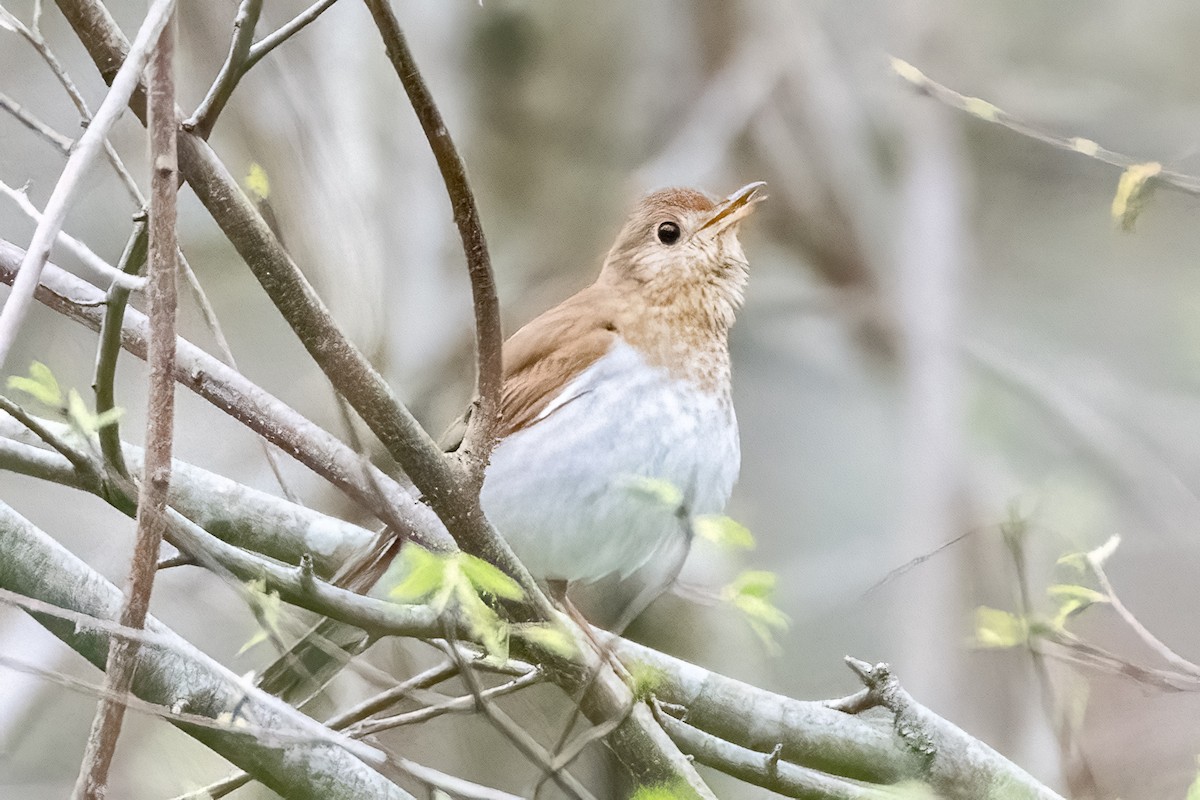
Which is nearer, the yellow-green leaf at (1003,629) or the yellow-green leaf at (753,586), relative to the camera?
the yellow-green leaf at (753,586)

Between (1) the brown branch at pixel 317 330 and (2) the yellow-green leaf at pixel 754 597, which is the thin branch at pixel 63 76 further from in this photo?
(2) the yellow-green leaf at pixel 754 597

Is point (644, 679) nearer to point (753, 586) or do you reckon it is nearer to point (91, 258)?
point (753, 586)

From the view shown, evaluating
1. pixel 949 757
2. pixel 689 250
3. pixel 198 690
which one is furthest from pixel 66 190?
pixel 949 757

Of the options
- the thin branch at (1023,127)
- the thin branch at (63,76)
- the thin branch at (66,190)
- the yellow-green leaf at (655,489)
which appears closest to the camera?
the thin branch at (66,190)

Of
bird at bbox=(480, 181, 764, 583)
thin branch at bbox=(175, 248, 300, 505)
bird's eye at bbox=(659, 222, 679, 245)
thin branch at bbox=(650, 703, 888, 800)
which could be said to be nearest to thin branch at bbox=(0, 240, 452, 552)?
thin branch at bbox=(175, 248, 300, 505)

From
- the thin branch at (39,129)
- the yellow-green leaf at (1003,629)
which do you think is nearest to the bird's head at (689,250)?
the yellow-green leaf at (1003,629)

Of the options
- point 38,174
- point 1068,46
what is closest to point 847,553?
point 1068,46

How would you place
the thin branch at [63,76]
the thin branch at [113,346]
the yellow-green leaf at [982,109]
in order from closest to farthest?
the thin branch at [113,346], the thin branch at [63,76], the yellow-green leaf at [982,109]
